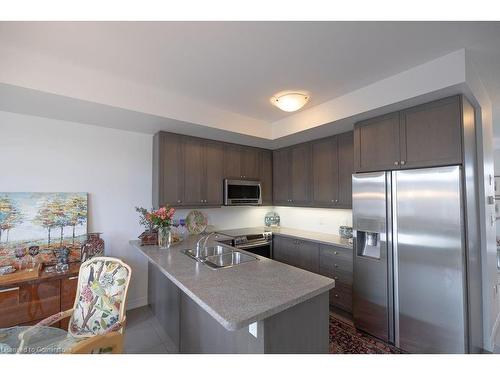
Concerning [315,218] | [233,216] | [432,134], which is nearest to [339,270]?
[315,218]

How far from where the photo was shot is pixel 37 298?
7.02ft

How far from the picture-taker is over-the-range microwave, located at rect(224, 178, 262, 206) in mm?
3463

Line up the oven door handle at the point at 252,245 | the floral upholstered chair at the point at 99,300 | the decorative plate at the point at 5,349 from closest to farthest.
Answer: the decorative plate at the point at 5,349 → the floral upholstered chair at the point at 99,300 → the oven door handle at the point at 252,245

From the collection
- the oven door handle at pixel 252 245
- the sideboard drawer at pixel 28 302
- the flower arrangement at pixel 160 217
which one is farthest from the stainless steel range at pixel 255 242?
the sideboard drawer at pixel 28 302

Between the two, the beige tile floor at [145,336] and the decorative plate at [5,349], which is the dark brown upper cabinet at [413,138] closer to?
the beige tile floor at [145,336]

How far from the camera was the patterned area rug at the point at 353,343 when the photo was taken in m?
2.16

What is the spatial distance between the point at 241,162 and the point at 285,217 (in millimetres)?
1371

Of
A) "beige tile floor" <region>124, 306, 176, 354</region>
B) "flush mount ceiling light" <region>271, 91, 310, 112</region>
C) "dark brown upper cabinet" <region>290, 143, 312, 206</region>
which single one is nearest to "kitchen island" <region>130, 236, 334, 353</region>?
"beige tile floor" <region>124, 306, 176, 354</region>

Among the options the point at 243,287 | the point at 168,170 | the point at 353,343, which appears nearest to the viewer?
the point at 243,287

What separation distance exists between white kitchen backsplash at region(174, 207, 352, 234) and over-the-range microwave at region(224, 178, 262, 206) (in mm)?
444

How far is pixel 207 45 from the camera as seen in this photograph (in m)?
1.70

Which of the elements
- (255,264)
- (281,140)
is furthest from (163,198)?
(281,140)

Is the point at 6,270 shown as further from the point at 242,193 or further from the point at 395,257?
the point at 395,257

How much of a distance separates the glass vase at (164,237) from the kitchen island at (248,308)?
343mm
